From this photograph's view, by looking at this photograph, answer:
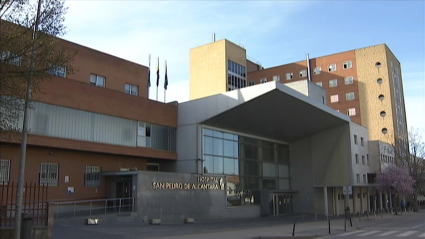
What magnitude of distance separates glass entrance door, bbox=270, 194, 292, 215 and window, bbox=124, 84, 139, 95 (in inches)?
727

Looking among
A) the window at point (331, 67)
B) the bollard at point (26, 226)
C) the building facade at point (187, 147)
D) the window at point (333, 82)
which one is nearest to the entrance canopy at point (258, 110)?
the building facade at point (187, 147)

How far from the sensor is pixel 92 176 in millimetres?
28547

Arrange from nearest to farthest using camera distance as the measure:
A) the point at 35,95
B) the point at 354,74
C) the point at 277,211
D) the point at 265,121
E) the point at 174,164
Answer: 1. the point at 35,95
2. the point at 174,164
3. the point at 265,121
4. the point at 277,211
5. the point at 354,74

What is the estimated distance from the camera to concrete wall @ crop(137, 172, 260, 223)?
88.8 feet

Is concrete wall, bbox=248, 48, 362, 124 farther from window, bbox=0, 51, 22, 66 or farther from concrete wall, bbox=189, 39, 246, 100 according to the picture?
window, bbox=0, 51, 22, 66

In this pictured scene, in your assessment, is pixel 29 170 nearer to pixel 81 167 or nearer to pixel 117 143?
pixel 81 167

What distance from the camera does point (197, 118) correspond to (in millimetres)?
34438

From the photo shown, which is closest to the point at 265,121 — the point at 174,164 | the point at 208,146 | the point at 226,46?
the point at 208,146

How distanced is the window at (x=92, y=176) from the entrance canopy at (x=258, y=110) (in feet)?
30.4

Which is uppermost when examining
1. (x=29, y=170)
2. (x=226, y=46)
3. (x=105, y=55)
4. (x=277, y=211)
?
(x=226, y=46)

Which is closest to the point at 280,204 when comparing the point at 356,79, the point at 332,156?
the point at 332,156

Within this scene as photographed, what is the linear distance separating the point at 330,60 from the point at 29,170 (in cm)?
6325

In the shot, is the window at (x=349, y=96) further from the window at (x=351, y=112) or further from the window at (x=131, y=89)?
the window at (x=131, y=89)

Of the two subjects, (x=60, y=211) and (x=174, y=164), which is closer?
(x=60, y=211)
